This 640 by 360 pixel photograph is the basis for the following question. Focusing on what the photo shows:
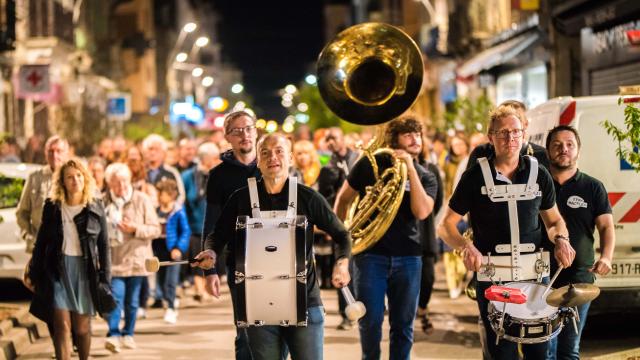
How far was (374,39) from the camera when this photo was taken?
9.66 meters

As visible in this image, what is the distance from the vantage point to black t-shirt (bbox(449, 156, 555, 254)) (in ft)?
22.5

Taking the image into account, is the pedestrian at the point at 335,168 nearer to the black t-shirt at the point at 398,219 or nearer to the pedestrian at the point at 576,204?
the black t-shirt at the point at 398,219

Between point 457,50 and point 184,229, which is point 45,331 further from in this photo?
point 457,50

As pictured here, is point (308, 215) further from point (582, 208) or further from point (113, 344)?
point (113, 344)

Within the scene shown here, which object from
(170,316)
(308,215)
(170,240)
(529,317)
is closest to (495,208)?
(529,317)

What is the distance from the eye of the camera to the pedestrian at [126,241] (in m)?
A: 11.3

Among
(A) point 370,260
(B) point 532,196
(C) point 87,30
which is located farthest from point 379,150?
(C) point 87,30

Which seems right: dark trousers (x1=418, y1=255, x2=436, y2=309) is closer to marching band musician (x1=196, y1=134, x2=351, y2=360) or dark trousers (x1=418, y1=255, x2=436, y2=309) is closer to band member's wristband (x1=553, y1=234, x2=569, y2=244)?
band member's wristband (x1=553, y1=234, x2=569, y2=244)

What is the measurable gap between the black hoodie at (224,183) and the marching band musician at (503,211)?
5.12 ft

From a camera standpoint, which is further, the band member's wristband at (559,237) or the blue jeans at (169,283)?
the blue jeans at (169,283)

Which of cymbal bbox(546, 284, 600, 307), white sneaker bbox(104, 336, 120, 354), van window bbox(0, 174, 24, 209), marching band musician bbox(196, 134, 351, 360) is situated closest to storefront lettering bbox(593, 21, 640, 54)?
van window bbox(0, 174, 24, 209)

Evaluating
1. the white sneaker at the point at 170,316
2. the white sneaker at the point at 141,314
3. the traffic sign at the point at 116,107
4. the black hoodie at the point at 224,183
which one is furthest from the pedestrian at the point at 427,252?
the traffic sign at the point at 116,107

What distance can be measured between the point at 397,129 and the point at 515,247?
217 cm

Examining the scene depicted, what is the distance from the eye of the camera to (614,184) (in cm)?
1003
